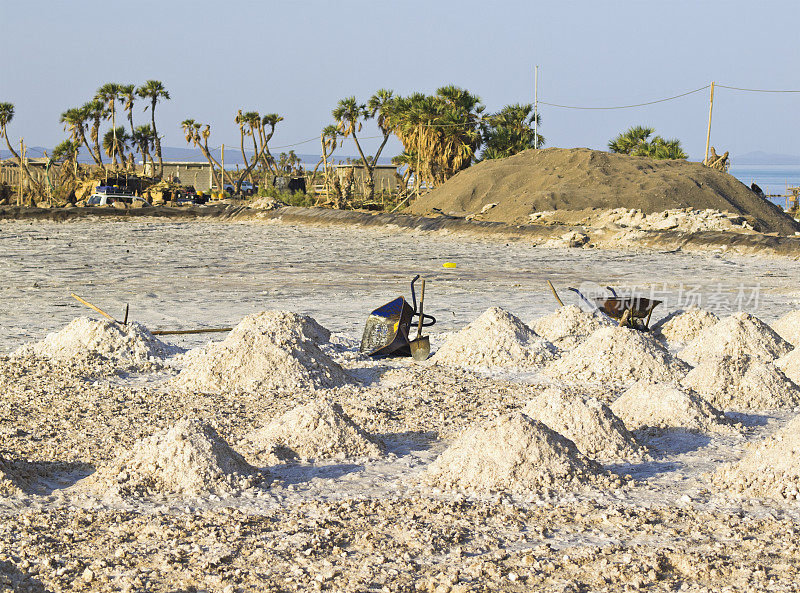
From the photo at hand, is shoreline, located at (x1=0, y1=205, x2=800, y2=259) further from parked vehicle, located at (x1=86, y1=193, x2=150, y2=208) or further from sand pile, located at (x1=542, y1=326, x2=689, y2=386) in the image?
sand pile, located at (x1=542, y1=326, x2=689, y2=386)

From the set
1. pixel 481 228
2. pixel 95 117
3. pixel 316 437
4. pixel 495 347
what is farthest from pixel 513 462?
pixel 95 117

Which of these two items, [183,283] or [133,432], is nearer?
[133,432]

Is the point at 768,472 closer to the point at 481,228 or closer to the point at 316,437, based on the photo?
the point at 316,437

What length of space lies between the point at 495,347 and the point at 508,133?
31.8 metres

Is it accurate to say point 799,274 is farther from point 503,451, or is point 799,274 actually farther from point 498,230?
point 503,451

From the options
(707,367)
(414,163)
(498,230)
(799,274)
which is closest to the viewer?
(707,367)

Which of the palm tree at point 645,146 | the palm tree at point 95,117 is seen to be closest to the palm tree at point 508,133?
the palm tree at point 645,146

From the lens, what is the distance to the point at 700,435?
5.71 m

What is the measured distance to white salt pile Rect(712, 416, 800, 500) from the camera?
14.7 ft

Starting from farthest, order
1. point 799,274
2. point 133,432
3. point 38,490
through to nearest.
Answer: point 799,274, point 133,432, point 38,490

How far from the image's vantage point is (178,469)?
4.56m

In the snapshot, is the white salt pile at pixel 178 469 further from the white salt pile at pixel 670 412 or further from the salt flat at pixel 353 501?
the white salt pile at pixel 670 412

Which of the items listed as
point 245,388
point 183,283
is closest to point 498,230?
point 183,283

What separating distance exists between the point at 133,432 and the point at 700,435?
3321mm
